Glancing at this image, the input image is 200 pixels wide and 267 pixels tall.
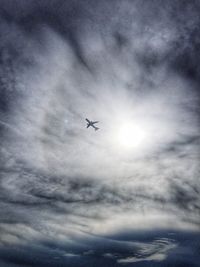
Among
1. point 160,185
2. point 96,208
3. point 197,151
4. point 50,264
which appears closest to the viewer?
point 197,151

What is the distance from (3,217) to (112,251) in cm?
1619

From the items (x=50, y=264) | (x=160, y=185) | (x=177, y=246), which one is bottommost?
(x=50, y=264)

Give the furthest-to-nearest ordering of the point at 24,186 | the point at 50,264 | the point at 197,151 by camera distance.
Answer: the point at 50,264
the point at 24,186
the point at 197,151

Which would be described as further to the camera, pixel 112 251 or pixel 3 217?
pixel 112 251

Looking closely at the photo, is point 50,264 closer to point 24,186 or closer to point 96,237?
point 96,237

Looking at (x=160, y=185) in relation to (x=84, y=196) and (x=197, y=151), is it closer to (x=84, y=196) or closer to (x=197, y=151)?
(x=197, y=151)

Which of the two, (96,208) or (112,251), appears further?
(112,251)

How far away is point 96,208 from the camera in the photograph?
18.9 meters

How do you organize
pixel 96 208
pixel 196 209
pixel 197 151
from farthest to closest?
1. pixel 96 208
2. pixel 196 209
3. pixel 197 151

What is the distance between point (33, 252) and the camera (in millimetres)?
29297

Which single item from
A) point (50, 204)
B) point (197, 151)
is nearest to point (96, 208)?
point (50, 204)

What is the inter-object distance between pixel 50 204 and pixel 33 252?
14.3 meters

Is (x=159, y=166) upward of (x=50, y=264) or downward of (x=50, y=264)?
upward

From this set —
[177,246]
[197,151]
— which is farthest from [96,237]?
[197,151]
